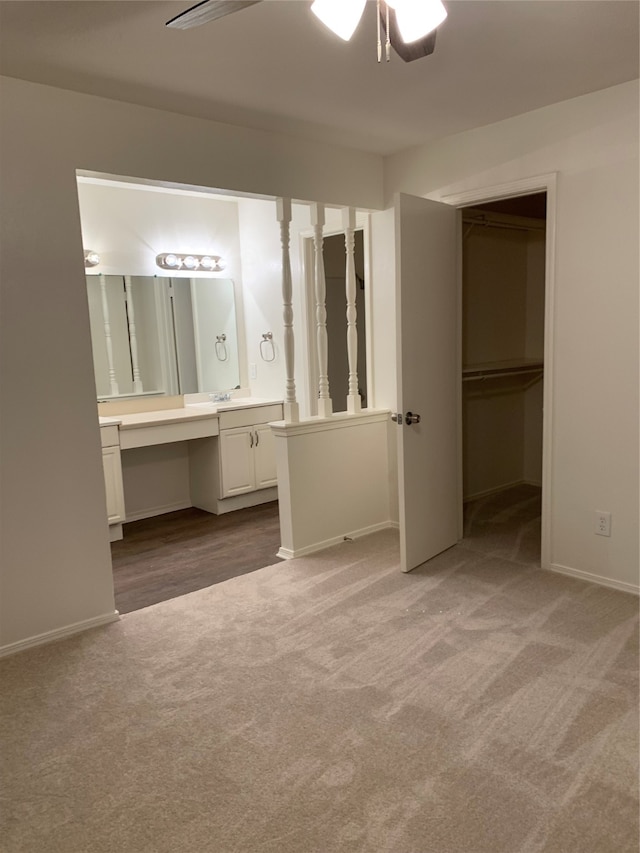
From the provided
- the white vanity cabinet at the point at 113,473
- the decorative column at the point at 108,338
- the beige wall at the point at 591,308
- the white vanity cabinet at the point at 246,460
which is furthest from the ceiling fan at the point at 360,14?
the white vanity cabinet at the point at 246,460

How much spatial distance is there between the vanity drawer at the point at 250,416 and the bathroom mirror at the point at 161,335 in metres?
0.53

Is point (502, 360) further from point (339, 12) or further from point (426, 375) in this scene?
point (339, 12)

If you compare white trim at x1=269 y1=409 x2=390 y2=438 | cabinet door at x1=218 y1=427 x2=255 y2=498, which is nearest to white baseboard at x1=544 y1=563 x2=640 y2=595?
white trim at x1=269 y1=409 x2=390 y2=438

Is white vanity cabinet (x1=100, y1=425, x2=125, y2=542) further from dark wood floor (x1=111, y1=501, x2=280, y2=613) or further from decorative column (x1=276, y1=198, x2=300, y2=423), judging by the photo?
decorative column (x1=276, y1=198, x2=300, y2=423)

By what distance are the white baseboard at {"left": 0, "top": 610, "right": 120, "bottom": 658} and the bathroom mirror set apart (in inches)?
81.6

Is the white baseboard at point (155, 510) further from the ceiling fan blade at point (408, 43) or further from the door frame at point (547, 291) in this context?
the ceiling fan blade at point (408, 43)

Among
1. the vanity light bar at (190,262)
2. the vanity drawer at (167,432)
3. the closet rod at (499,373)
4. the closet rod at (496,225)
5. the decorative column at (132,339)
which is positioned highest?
the closet rod at (496,225)

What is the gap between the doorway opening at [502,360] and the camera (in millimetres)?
4602

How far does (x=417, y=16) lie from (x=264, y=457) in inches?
147

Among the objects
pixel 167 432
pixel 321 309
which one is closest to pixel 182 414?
pixel 167 432

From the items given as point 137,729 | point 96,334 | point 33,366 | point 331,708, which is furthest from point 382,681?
point 96,334

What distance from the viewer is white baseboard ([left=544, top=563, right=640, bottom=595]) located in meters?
3.07

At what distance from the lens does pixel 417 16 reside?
162 cm

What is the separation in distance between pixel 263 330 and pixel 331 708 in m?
3.58
